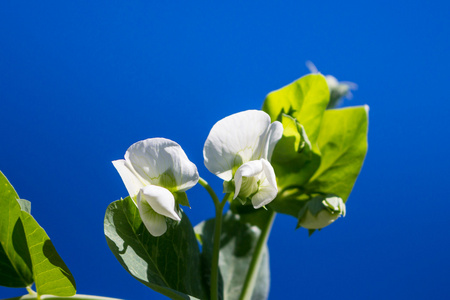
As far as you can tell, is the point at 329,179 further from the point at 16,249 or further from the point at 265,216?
the point at 16,249

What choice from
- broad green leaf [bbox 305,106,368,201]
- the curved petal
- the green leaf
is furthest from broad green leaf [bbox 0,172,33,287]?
broad green leaf [bbox 305,106,368,201]

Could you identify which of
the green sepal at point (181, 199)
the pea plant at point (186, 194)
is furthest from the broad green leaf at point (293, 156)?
the green sepal at point (181, 199)

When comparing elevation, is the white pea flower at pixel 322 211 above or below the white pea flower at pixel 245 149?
below

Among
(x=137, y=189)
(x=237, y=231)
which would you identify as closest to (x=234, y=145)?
(x=137, y=189)

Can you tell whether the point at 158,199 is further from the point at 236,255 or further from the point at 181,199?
the point at 236,255

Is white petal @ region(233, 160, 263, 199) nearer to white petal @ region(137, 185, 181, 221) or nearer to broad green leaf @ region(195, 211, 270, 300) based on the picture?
white petal @ region(137, 185, 181, 221)

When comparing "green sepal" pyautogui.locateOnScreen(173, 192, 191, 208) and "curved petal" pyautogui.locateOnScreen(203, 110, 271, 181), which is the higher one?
"curved petal" pyautogui.locateOnScreen(203, 110, 271, 181)

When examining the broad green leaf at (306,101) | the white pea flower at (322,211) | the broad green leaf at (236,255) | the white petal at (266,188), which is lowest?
the broad green leaf at (236,255)

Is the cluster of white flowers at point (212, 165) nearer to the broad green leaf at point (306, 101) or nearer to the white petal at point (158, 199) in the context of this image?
the white petal at point (158, 199)
